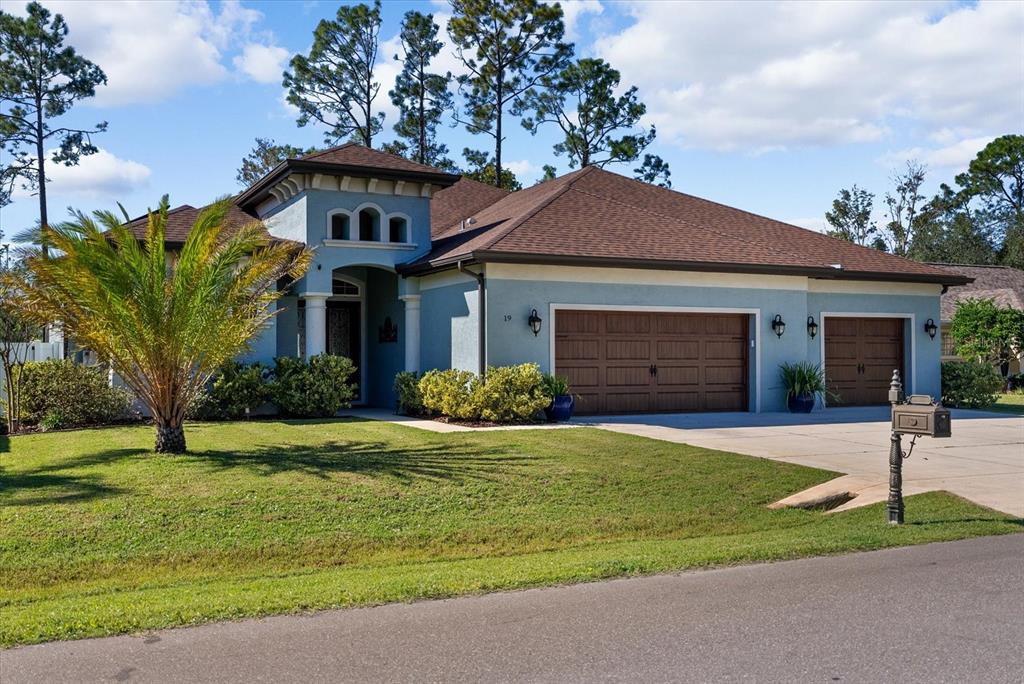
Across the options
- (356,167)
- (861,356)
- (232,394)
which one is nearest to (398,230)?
(356,167)

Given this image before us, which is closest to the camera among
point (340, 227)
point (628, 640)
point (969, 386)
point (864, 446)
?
point (628, 640)

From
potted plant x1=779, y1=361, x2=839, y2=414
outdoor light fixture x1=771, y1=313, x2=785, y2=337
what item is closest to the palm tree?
outdoor light fixture x1=771, y1=313, x2=785, y2=337

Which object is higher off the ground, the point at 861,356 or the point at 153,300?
the point at 153,300

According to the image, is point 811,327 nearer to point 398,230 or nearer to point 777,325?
point 777,325

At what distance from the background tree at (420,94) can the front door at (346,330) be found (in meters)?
19.1

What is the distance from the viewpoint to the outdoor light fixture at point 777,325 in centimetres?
1925

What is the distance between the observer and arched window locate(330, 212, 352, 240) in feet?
64.3

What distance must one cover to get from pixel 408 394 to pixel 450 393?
2.19 meters

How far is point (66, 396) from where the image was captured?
15.6 meters

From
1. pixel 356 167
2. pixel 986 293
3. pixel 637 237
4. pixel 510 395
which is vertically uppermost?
pixel 356 167

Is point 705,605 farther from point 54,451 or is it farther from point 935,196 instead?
point 935,196

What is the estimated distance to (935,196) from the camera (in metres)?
60.5

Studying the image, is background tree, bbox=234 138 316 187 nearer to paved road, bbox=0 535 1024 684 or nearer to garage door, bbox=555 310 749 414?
garage door, bbox=555 310 749 414

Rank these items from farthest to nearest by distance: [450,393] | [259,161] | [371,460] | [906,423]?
[259,161]
[450,393]
[371,460]
[906,423]
